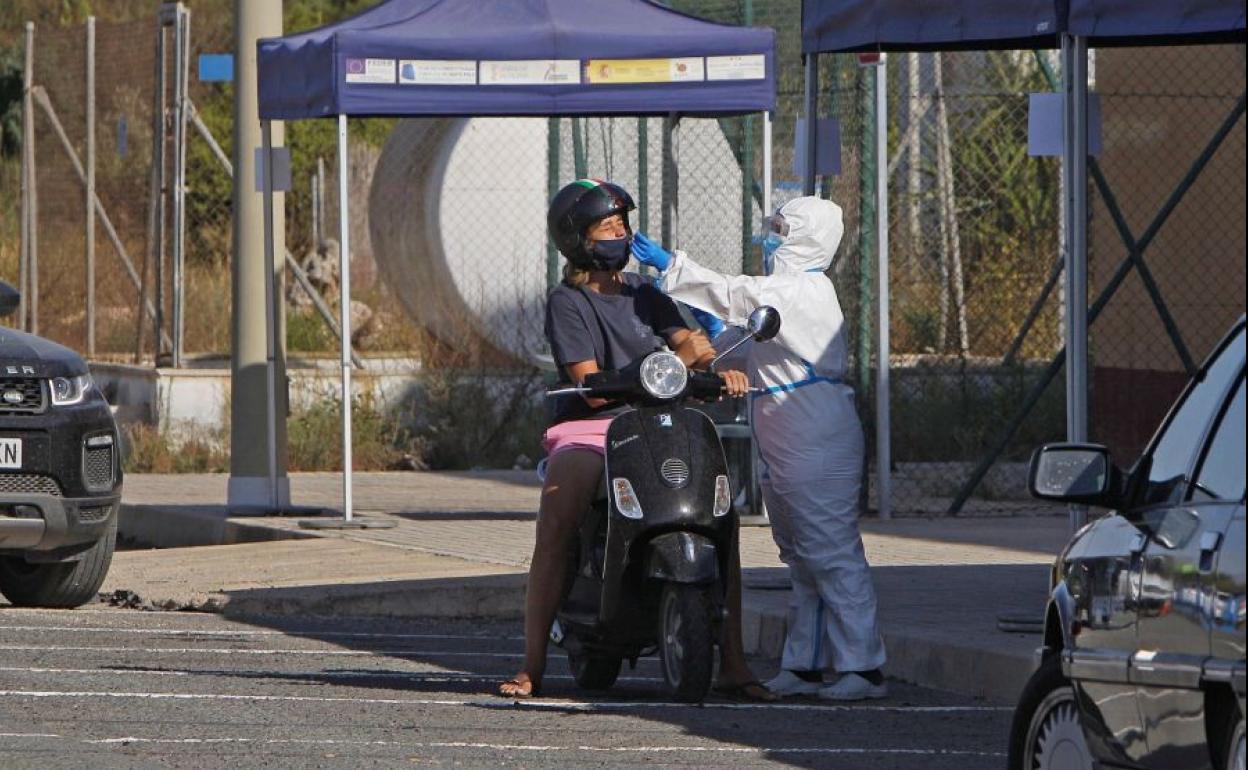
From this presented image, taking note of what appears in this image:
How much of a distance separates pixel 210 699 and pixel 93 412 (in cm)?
317

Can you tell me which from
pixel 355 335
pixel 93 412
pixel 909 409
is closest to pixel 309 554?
pixel 93 412

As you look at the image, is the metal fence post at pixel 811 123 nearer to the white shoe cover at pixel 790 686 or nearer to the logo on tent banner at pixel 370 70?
the logo on tent banner at pixel 370 70

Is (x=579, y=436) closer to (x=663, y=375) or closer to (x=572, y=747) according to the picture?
(x=663, y=375)

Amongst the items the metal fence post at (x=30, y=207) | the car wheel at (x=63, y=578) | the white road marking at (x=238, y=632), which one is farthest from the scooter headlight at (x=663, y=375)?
the metal fence post at (x=30, y=207)

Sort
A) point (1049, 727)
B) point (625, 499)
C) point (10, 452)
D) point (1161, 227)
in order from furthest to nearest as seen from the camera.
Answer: point (1161, 227) < point (10, 452) < point (625, 499) < point (1049, 727)

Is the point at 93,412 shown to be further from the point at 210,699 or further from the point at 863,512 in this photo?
the point at 863,512

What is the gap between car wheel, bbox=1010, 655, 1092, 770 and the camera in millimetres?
5945

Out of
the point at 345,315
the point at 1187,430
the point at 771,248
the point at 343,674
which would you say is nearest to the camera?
the point at 1187,430

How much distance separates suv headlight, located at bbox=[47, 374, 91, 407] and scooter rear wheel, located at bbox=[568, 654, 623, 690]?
3.39 meters

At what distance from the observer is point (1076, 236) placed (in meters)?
9.95

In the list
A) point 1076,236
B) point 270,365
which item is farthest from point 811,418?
point 270,365

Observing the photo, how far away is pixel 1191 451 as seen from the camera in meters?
5.63

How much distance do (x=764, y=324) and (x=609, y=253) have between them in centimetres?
82

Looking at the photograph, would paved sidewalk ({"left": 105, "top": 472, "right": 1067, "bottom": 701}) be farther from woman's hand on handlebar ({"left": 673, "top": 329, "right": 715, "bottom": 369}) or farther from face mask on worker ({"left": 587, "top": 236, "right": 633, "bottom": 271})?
face mask on worker ({"left": 587, "top": 236, "right": 633, "bottom": 271})
